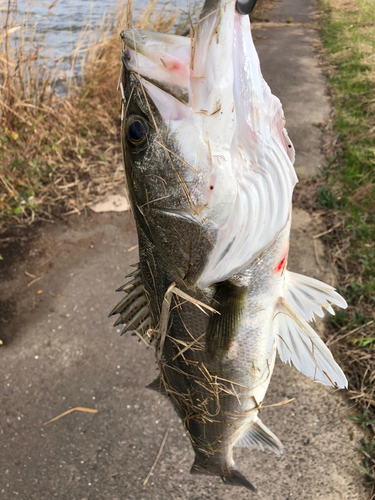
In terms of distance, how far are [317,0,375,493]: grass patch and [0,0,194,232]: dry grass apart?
86.9 inches

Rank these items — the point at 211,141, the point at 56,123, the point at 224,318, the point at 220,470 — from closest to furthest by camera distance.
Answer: the point at 211,141, the point at 224,318, the point at 220,470, the point at 56,123

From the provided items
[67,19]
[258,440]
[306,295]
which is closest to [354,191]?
[306,295]

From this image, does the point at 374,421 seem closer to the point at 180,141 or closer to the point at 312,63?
the point at 180,141

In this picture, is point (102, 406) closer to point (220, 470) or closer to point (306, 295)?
point (220, 470)

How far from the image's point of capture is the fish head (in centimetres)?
93

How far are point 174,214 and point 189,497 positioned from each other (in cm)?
189

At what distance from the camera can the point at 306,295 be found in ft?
4.55

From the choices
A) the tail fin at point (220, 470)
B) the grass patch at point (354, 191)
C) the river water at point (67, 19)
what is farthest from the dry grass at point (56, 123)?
the tail fin at point (220, 470)

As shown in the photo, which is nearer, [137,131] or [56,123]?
[137,131]

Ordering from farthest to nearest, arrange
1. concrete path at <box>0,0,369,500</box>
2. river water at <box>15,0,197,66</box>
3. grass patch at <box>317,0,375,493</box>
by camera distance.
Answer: river water at <box>15,0,197,66</box>, grass patch at <box>317,0,375,493</box>, concrete path at <box>0,0,369,500</box>

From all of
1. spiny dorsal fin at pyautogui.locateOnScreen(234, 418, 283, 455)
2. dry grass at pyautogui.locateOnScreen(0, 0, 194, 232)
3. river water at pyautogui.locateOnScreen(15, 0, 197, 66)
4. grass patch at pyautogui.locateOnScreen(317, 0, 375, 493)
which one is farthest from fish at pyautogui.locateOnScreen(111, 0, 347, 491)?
river water at pyautogui.locateOnScreen(15, 0, 197, 66)

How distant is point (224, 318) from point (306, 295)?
1.19 feet

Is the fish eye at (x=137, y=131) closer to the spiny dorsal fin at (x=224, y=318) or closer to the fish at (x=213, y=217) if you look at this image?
the fish at (x=213, y=217)

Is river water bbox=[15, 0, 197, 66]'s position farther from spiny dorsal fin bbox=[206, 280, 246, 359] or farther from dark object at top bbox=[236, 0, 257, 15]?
spiny dorsal fin bbox=[206, 280, 246, 359]
